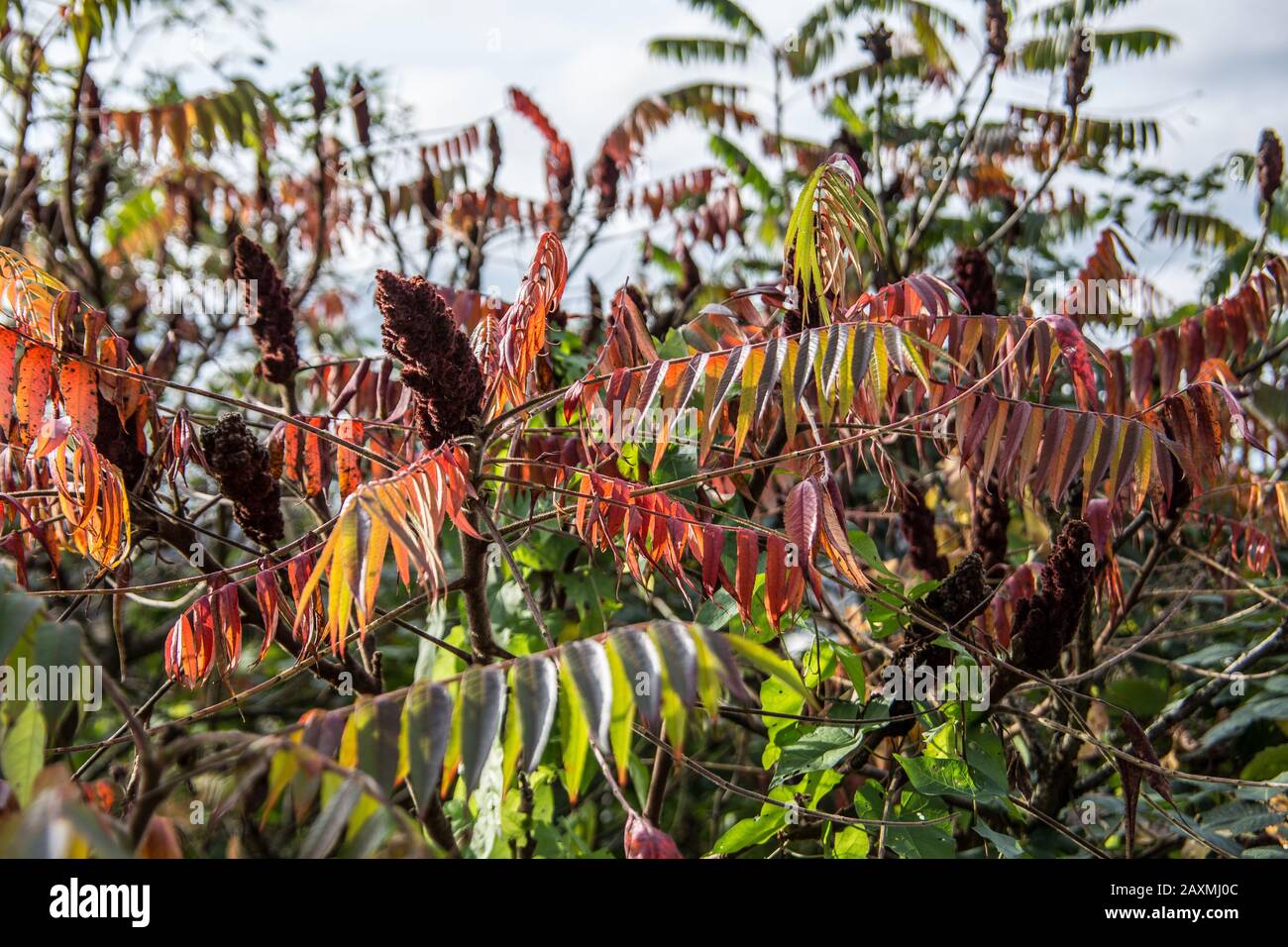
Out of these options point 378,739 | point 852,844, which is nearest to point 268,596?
point 378,739

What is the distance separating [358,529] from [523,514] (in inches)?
67.3

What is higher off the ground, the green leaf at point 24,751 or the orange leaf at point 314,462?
the orange leaf at point 314,462

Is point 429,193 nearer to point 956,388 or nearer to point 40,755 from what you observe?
point 956,388

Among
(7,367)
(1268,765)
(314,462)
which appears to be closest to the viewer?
(7,367)

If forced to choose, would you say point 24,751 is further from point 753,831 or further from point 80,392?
point 753,831

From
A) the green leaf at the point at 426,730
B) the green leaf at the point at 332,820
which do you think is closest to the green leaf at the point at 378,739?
the green leaf at the point at 426,730

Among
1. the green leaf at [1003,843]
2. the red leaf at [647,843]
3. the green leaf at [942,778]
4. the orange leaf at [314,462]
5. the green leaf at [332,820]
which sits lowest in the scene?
the green leaf at [1003,843]

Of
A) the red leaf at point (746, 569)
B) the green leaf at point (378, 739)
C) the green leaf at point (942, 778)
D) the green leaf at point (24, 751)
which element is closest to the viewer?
the green leaf at point (24, 751)

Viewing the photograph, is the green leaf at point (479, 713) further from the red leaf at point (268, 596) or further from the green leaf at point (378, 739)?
the red leaf at point (268, 596)

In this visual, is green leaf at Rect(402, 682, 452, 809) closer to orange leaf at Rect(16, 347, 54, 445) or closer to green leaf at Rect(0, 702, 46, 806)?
green leaf at Rect(0, 702, 46, 806)

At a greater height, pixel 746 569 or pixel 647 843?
pixel 746 569

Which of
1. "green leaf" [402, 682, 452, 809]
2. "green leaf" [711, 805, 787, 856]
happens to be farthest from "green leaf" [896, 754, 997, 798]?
"green leaf" [402, 682, 452, 809]

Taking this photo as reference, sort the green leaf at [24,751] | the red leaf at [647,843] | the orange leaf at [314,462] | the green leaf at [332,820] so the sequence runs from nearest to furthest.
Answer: the green leaf at [332,820] < the green leaf at [24,751] < the red leaf at [647,843] < the orange leaf at [314,462]

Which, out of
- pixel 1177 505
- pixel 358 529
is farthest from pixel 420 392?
pixel 1177 505
